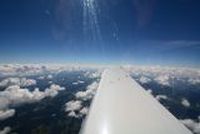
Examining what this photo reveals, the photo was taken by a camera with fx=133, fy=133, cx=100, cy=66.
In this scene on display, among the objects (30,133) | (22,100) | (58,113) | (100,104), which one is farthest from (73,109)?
(100,104)

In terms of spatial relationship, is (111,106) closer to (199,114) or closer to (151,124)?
(151,124)

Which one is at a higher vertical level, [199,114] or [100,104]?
[100,104]

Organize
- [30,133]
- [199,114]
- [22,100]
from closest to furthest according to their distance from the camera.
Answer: [30,133], [199,114], [22,100]

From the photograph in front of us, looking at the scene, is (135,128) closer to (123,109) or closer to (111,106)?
(123,109)

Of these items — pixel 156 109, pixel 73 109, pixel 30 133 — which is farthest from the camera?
pixel 73 109

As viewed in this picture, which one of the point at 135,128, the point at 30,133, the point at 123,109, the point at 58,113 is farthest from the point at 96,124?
the point at 58,113

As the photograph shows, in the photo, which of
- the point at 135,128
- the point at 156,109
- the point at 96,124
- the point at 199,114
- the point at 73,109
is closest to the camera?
the point at 135,128

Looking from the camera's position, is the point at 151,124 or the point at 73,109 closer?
the point at 151,124

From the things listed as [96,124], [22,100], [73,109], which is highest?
[96,124]

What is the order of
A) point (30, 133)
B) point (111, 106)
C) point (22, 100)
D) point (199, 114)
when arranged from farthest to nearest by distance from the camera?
point (22, 100) < point (199, 114) < point (30, 133) < point (111, 106)
